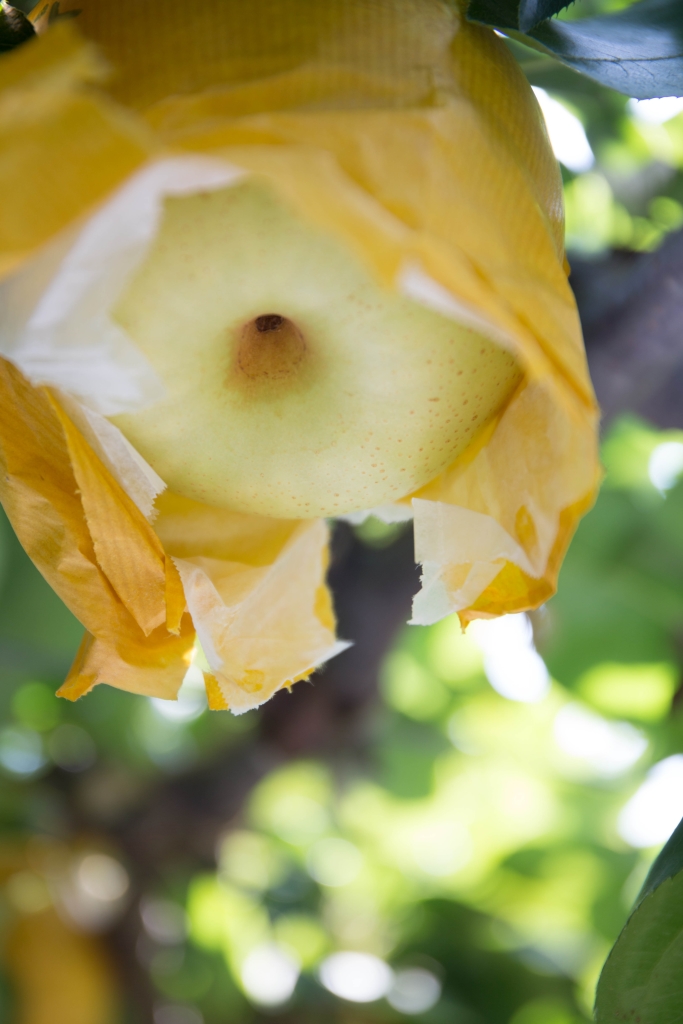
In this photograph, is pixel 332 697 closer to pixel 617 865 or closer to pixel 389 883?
pixel 617 865

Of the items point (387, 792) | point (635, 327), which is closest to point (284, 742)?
point (387, 792)

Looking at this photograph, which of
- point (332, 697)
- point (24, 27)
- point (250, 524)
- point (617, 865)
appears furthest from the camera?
point (617, 865)

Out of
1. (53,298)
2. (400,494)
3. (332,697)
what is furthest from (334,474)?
(332,697)

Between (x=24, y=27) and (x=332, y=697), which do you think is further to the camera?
(x=332, y=697)

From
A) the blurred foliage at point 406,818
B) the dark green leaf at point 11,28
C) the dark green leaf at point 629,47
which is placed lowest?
the blurred foliage at point 406,818

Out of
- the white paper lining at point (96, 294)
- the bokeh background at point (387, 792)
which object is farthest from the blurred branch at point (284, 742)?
the white paper lining at point (96, 294)

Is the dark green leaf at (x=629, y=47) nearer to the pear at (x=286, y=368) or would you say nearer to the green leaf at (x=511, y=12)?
the green leaf at (x=511, y=12)

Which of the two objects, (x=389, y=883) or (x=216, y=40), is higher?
(x=216, y=40)

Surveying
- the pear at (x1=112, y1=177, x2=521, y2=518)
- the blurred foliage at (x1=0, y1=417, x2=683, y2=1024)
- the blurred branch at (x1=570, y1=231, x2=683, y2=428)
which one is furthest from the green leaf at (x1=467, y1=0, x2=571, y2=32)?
the blurred foliage at (x1=0, y1=417, x2=683, y2=1024)
